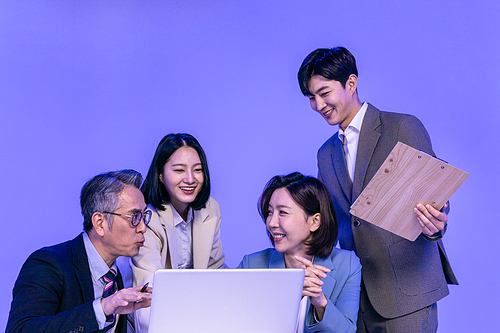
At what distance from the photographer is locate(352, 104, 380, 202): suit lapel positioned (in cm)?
234

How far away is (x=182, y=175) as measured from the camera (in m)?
2.49

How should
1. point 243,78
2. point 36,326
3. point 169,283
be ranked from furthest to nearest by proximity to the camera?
point 243,78 → point 36,326 → point 169,283

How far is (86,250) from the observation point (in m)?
2.05

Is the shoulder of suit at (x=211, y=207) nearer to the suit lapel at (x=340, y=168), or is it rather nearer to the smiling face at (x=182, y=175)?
the smiling face at (x=182, y=175)

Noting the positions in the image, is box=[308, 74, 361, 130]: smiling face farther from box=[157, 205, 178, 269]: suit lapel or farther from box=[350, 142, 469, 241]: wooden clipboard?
box=[157, 205, 178, 269]: suit lapel

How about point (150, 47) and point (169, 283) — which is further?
point (150, 47)

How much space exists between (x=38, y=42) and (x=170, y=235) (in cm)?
253

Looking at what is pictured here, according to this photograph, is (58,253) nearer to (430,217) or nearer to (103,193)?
(103,193)

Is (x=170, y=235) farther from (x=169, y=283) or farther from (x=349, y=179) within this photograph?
(x=169, y=283)

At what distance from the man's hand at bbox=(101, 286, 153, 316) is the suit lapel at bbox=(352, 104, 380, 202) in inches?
42.8

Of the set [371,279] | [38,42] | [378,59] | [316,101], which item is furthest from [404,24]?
[38,42]

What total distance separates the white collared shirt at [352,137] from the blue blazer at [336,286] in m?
0.42

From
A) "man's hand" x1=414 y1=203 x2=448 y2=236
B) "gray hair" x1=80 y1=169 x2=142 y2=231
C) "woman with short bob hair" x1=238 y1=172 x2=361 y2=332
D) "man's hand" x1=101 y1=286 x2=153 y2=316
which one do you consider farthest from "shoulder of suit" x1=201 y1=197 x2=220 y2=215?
"man's hand" x1=414 y1=203 x2=448 y2=236

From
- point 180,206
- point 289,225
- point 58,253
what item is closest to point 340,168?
point 289,225
